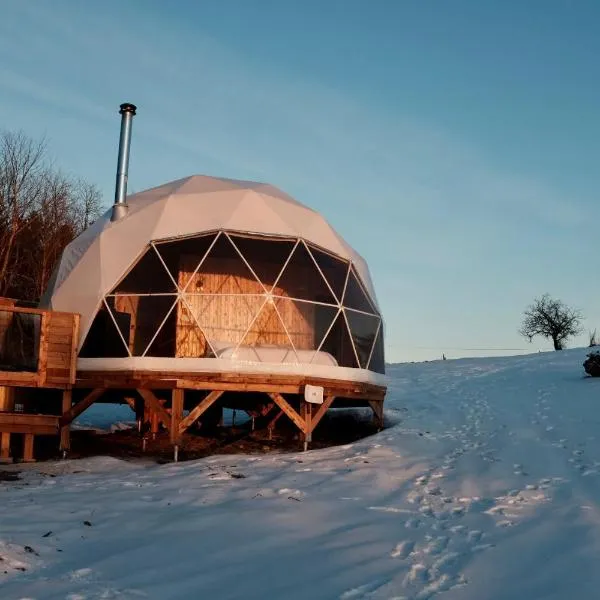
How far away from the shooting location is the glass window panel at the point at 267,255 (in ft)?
42.9

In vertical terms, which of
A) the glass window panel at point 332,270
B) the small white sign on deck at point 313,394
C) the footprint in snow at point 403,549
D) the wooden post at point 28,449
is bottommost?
the wooden post at point 28,449

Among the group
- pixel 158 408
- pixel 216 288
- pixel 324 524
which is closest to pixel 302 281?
pixel 216 288

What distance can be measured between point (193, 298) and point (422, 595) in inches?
347

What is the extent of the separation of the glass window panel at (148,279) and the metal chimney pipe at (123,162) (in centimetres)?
155

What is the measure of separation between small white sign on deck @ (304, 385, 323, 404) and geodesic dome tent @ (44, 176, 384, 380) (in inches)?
14.2

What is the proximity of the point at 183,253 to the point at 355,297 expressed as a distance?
3534mm

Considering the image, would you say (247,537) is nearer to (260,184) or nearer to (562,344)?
(260,184)

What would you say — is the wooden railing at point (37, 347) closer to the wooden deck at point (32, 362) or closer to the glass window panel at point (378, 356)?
the wooden deck at point (32, 362)

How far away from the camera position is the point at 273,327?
12.9 meters

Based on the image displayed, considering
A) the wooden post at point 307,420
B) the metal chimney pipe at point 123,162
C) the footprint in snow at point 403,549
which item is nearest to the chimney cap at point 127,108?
the metal chimney pipe at point 123,162

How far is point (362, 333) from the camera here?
13945 millimetres

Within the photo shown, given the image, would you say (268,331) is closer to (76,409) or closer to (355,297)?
(355,297)

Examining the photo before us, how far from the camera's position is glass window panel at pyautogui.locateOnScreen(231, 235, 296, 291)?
42.9 ft

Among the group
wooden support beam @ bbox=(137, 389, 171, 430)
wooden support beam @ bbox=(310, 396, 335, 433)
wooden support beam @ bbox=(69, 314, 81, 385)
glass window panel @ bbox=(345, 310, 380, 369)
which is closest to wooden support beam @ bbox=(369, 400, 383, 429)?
glass window panel @ bbox=(345, 310, 380, 369)
